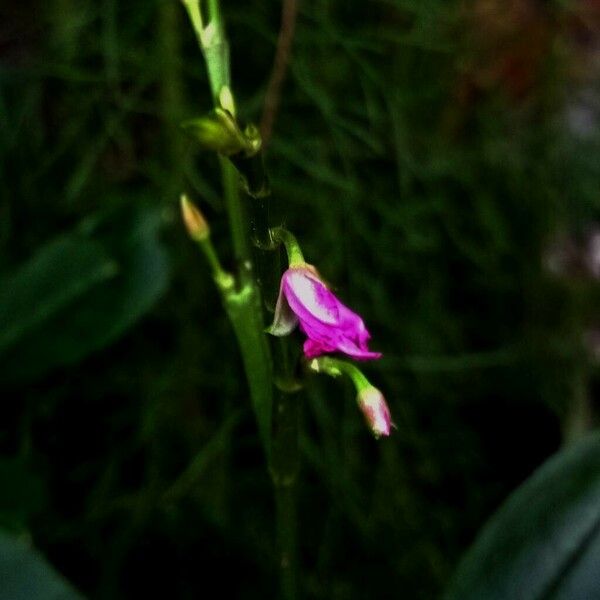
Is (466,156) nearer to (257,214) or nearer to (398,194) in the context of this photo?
(398,194)

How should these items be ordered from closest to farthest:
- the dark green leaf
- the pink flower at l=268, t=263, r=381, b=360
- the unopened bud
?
the pink flower at l=268, t=263, r=381, b=360 → the unopened bud → the dark green leaf

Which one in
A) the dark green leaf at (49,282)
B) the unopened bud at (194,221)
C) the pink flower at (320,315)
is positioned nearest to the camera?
the pink flower at (320,315)

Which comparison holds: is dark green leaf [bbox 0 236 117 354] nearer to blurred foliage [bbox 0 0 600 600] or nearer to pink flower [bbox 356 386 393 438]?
blurred foliage [bbox 0 0 600 600]

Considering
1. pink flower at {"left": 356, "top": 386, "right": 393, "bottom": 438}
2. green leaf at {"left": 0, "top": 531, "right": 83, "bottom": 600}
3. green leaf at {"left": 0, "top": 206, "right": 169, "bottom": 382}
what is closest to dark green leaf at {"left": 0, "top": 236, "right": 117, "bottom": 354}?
green leaf at {"left": 0, "top": 206, "right": 169, "bottom": 382}

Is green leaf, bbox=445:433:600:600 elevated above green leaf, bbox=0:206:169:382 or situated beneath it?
situated beneath

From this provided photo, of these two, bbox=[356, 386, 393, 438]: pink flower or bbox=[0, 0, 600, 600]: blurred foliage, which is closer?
bbox=[356, 386, 393, 438]: pink flower

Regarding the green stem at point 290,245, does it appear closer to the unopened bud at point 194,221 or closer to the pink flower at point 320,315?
the pink flower at point 320,315

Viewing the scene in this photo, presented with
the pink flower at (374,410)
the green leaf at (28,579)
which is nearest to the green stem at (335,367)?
the pink flower at (374,410)

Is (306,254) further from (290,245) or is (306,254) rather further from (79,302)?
(290,245)
